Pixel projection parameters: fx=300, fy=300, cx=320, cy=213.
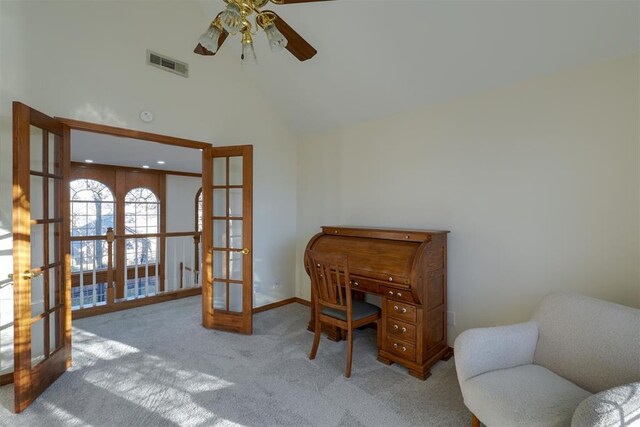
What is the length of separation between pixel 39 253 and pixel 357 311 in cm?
253

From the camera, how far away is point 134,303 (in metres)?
3.96

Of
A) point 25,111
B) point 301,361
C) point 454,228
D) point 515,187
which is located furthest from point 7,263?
point 515,187

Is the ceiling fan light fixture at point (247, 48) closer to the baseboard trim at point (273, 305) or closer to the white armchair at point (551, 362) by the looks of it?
the white armchair at point (551, 362)

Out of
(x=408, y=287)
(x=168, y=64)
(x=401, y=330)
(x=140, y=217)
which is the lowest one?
(x=401, y=330)

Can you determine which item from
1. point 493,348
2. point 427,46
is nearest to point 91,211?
point 427,46

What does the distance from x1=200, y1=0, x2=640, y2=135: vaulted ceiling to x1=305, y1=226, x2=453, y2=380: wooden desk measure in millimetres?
1368

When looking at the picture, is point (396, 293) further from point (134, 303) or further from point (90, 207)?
point (90, 207)

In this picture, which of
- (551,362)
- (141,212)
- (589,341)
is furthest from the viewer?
(141,212)

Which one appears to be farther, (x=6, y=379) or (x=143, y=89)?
(x=143, y=89)

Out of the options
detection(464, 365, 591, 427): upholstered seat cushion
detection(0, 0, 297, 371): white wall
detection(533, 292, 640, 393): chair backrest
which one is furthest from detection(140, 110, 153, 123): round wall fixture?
detection(533, 292, 640, 393): chair backrest

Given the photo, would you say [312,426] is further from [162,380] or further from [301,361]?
[162,380]

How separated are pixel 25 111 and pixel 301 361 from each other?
2672mm

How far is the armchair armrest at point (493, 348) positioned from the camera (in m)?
1.62

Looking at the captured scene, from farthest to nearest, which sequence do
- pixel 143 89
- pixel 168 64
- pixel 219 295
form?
1. pixel 219 295
2. pixel 168 64
3. pixel 143 89
